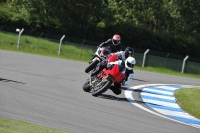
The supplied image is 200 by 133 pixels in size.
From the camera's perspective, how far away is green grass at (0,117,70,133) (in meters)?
8.66

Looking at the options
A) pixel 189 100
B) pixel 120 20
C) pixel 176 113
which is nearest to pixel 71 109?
pixel 176 113

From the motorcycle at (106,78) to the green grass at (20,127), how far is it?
537 cm

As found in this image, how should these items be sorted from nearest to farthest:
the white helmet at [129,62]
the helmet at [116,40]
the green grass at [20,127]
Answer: the green grass at [20,127] → the white helmet at [129,62] → the helmet at [116,40]

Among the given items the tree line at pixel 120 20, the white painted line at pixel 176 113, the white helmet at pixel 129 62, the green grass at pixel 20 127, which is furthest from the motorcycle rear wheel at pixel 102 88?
the tree line at pixel 120 20

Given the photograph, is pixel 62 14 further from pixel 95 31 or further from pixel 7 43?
pixel 7 43

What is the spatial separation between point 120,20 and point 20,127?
3702cm

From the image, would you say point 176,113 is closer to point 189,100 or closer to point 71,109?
point 189,100

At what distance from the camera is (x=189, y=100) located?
667 inches

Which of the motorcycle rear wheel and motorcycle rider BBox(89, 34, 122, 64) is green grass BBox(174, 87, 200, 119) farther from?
motorcycle rider BBox(89, 34, 122, 64)

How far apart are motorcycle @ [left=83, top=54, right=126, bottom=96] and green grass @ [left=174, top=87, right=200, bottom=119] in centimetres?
212

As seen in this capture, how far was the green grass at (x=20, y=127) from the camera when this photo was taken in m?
8.66

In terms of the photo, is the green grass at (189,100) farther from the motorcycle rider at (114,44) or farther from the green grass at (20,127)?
the green grass at (20,127)

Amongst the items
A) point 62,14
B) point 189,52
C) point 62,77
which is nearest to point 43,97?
point 62,77

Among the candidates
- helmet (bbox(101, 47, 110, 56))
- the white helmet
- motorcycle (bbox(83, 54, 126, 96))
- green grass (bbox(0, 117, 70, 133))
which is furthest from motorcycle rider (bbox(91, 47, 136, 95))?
green grass (bbox(0, 117, 70, 133))
